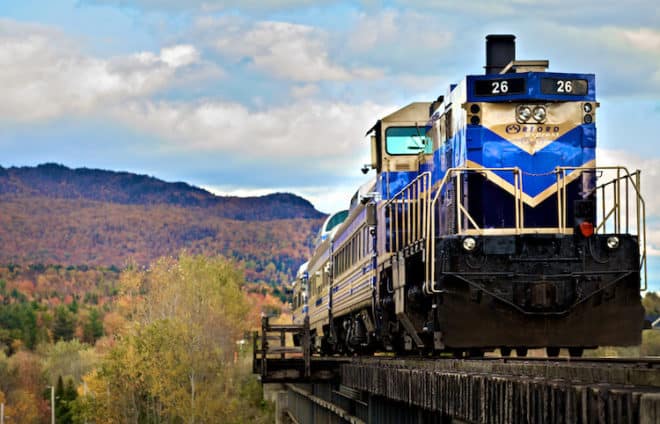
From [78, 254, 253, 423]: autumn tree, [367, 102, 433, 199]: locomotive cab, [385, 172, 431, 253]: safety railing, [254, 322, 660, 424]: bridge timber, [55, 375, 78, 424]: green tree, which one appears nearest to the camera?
[254, 322, 660, 424]: bridge timber

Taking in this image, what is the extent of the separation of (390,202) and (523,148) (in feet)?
12.1

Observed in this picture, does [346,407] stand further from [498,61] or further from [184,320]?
[184,320]

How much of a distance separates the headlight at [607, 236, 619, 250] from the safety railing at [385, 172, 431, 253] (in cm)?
274

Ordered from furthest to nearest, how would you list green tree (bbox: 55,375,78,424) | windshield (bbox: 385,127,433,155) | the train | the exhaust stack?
green tree (bbox: 55,375,78,424), windshield (bbox: 385,127,433,155), the exhaust stack, the train

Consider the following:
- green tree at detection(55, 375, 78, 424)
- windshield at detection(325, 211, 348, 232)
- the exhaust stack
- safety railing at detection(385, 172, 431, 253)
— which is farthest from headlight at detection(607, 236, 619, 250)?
green tree at detection(55, 375, 78, 424)

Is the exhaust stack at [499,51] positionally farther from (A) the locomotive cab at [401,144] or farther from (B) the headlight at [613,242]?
(B) the headlight at [613,242]

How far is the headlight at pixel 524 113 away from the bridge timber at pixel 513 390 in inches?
170

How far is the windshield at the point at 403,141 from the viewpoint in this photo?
69.9 feet

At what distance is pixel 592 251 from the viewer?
1561 centimetres

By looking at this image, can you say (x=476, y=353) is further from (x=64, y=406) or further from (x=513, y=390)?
(x=64, y=406)

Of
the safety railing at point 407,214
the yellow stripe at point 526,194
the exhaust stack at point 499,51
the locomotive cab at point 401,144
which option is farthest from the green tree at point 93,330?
the yellow stripe at point 526,194

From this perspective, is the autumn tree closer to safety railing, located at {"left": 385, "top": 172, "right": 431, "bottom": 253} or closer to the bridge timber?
safety railing, located at {"left": 385, "top": 172, "right": 431, "bottom": 253}

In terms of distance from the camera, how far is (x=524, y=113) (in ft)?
55.5

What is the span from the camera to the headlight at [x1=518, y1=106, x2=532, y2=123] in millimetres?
16922
